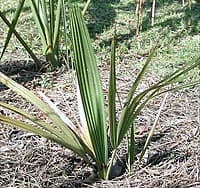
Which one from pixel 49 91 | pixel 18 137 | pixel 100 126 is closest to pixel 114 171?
pixel 100 126

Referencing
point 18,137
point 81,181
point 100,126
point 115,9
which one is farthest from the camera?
point 115,9

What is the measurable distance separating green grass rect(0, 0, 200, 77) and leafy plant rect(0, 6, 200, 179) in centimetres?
121

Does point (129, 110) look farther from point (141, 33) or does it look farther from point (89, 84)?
point (141, 33)

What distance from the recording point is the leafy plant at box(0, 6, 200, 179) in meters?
1.49

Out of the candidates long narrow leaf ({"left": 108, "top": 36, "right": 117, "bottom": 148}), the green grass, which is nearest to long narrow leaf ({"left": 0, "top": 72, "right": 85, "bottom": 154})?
long narrow leaf ({"left": 108, "top": 36, "right": 117, "bottom": 148})

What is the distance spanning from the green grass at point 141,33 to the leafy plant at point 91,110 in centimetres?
121

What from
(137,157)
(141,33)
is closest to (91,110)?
(137,157)

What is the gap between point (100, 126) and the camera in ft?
5.40

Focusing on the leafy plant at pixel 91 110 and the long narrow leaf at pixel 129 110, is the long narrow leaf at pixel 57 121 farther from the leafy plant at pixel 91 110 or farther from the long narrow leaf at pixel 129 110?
the long narrow leaf at pixel 129 110

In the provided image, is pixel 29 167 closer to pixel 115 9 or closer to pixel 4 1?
pixel 115 9

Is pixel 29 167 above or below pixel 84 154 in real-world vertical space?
below

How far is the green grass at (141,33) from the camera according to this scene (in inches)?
124

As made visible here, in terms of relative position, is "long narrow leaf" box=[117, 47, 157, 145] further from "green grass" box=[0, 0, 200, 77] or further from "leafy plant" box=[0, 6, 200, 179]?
"green grass" box=[0, 0, 200, 77]

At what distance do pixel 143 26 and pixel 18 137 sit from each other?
1.92m
